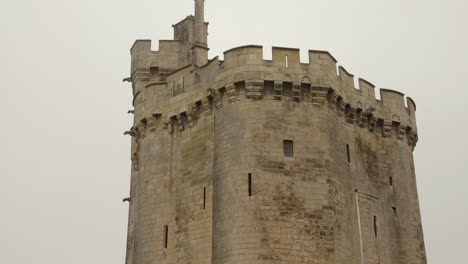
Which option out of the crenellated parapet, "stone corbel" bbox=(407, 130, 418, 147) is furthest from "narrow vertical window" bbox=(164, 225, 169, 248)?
"stone corbel" bbox=(407, 130, 418, 147)

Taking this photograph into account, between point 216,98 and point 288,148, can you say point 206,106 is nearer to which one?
point 216,98

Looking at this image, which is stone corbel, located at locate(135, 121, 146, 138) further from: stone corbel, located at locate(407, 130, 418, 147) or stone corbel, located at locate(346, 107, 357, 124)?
stone corbel, located at locate(407, 130, 418, 147)

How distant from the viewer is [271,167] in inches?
909

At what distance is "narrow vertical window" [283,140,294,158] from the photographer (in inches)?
926

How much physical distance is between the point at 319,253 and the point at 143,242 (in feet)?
25.1

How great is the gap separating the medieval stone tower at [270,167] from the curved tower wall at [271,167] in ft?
0.14

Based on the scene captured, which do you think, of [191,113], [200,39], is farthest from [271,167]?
[200,39]

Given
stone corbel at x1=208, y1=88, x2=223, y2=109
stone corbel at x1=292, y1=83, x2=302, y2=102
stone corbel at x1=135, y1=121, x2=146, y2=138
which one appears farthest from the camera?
stone corbel at x1=135, y1=121, x2=146, y2=138

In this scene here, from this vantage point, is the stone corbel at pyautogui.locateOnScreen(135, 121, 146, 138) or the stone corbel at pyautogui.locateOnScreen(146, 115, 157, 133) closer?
the stone corbel at pyautogui.locateOnScreen(146, 115, 157, 133)

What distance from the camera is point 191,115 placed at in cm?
2612

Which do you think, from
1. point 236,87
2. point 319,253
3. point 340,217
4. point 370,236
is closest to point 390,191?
point 370,236

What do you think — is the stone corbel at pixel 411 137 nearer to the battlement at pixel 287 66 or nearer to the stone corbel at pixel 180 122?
the battlement at pixel 287 66

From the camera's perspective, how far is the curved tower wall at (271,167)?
22.6m

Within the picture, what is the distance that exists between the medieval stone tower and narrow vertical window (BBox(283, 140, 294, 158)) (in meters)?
0.04
